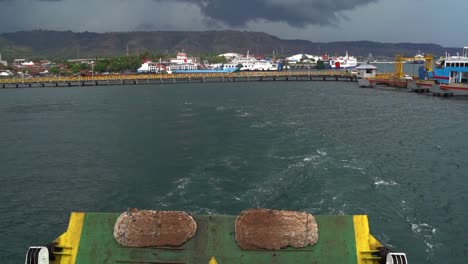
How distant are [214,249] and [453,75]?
89896mm

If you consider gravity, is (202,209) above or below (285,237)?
below

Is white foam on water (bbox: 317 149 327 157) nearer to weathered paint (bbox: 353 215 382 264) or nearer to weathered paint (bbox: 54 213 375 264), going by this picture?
weathered paint (bbox: 353 215 382 264)

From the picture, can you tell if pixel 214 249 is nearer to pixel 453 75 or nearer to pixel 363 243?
pixel 363 243

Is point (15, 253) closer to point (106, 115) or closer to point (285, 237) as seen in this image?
point (285, 237)

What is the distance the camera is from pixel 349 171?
31250mm

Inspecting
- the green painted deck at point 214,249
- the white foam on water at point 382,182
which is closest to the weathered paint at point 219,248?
the green painted deck at point 214,249

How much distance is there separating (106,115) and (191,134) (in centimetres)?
2485

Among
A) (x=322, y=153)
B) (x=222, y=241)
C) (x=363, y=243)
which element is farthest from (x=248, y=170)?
(x=363, y=243)

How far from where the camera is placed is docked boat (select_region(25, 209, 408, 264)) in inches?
571

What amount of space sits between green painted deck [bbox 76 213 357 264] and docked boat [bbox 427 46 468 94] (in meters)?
80.8

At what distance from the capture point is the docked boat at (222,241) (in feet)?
47.6

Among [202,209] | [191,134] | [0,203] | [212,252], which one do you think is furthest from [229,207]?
[191,134]

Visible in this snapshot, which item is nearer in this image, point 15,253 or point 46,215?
point 15,253

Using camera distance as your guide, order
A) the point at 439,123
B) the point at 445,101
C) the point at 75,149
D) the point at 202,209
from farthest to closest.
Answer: the point at 445,101, the point at 439,123, the point at 75,149, the point at 202,209
